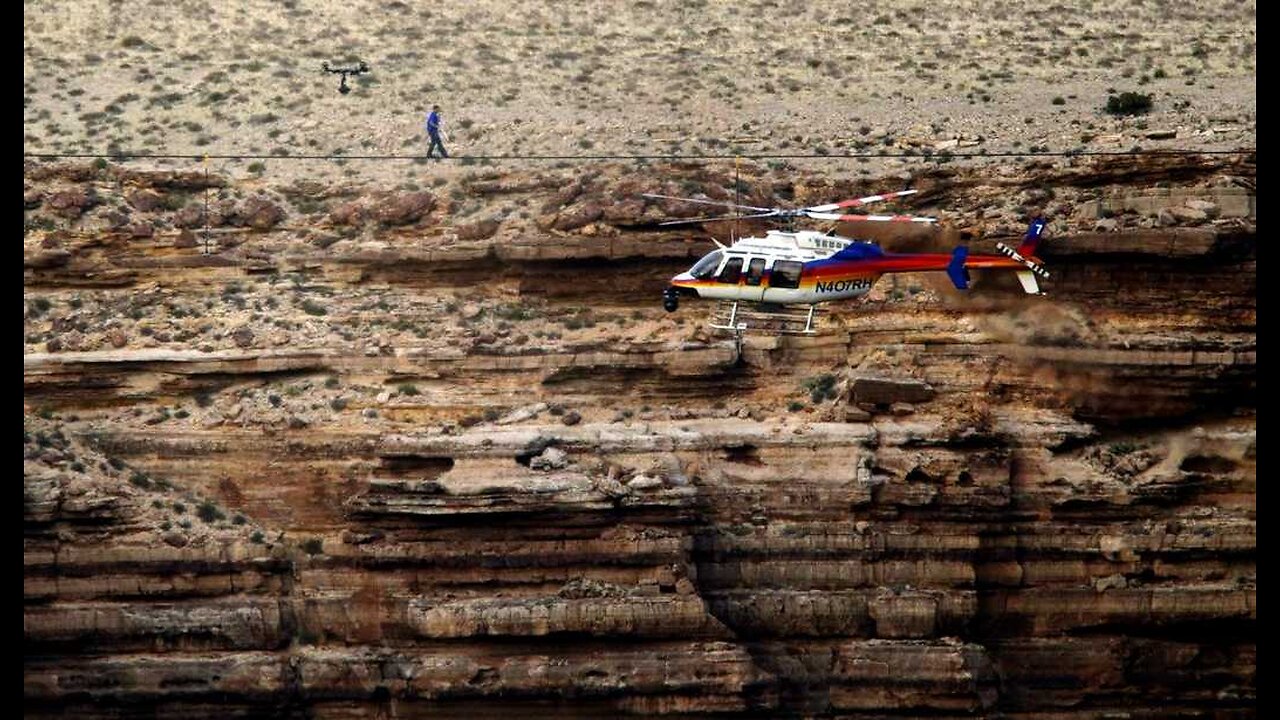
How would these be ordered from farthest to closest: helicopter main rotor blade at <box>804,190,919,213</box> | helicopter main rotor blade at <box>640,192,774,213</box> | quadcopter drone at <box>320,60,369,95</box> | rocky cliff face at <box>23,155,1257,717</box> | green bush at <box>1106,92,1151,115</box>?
quadcopter drone at <box>320,60,369,95</box>, green bush at <box>1106,92,1151,115</box>, helicopter main rotor blade at <box>640,192,774,213</box>, helicopter main rotor blade at <box>804,190,919,213</box>, rocky cliff face at <box>23,155,1257,717</box>

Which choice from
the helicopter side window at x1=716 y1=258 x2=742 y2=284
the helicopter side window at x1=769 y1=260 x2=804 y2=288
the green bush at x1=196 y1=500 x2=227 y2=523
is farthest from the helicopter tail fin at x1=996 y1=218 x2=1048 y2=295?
the green bush at x1=196 y1=500 x2=227 y2=523

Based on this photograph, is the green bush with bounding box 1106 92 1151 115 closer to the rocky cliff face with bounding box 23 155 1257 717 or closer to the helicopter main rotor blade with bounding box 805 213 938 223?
the rocky cliff face with bounding box 23 155 1257 717

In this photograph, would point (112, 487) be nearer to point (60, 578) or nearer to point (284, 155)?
point (60, 578)

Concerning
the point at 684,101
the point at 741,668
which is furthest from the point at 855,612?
the point at 684,101

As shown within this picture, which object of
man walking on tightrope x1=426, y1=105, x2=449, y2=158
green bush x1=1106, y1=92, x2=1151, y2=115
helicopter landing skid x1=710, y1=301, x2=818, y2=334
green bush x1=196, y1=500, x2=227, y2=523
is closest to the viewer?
green bush x1=196, y1=500, x2=227, y2=523

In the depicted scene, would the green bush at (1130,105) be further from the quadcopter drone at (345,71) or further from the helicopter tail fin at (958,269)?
the quadcopter drone at (345,71)

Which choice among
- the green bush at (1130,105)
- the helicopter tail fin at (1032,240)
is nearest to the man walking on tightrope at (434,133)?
the helicopter tail fin at (1032,240)

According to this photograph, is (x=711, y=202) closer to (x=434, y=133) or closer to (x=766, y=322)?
(x=766, y=322)
